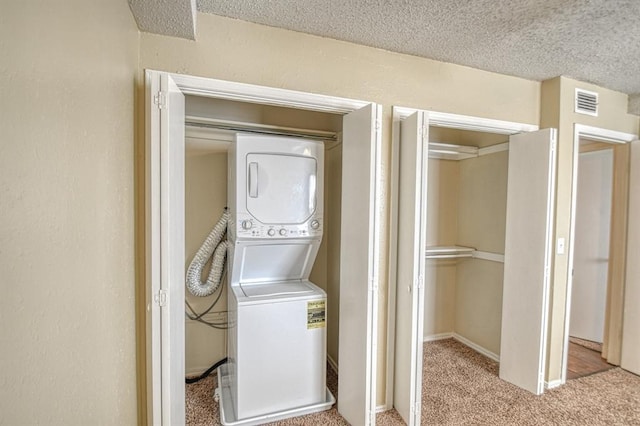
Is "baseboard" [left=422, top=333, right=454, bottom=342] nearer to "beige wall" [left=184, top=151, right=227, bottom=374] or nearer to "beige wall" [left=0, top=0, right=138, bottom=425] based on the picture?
"beige wall" [left=184, top=151, right=227, bottom=374]

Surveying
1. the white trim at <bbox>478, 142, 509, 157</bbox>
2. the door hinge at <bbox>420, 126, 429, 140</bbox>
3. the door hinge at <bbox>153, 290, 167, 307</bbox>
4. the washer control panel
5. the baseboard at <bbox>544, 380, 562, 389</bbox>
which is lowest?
the baseboard at <bbox>544, 380, 562, 389</bbox>

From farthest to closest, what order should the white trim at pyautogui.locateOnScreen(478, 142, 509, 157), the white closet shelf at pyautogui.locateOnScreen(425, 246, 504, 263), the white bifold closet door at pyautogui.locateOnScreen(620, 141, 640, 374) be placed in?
the white closet shelf at pyautogui.locateOnScreen(425, 246, 504, 263) < the white trim at pyautogui.locateOnScreen(478, 142, 509, 157) < the white bifold closet door at pyautogui.locateOnScreen(620, 141, 640, 374)

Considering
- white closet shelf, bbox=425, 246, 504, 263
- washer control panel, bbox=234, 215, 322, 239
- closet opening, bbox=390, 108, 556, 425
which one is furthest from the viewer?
white closet shelf, bbox=425, 246, 504, 263

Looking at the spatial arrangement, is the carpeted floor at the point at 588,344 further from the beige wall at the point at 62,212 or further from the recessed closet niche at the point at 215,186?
the beige wall at the point at 62,212

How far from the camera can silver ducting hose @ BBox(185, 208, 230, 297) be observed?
2.35 metres

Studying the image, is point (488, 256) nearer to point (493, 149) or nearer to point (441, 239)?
point (441, 239)

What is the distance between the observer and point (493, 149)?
9.52 feet

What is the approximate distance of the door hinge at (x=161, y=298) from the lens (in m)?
1.36

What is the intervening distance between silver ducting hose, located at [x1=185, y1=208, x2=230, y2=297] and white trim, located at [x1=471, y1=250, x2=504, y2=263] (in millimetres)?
2510

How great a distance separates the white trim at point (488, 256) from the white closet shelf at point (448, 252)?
0.15 feet

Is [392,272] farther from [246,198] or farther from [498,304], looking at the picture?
[498,304]

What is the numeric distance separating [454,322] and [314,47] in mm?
3190

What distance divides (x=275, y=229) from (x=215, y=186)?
0.90m


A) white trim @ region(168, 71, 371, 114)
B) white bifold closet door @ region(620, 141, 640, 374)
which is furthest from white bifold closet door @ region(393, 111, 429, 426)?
Result: white bifold closet door @ region(620, 141, 640, 374)
